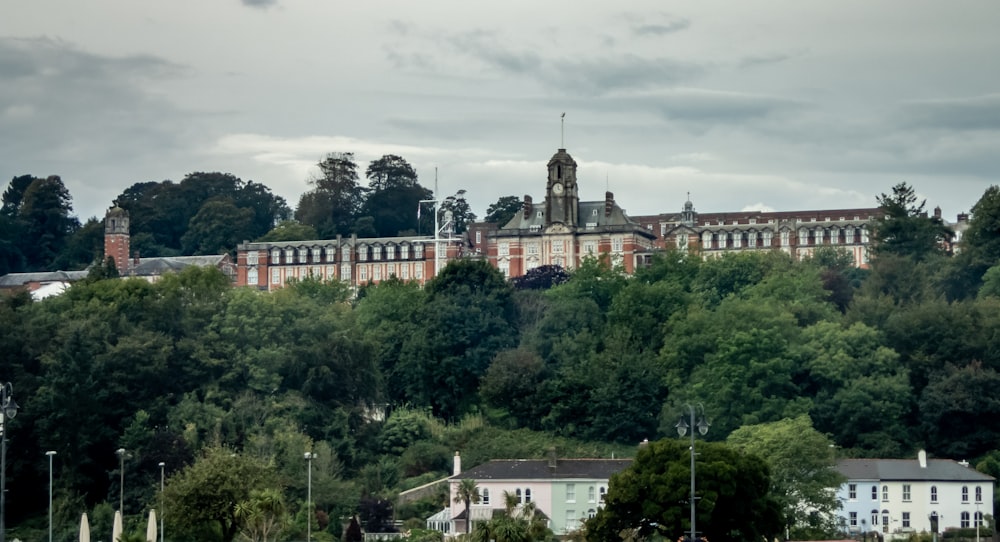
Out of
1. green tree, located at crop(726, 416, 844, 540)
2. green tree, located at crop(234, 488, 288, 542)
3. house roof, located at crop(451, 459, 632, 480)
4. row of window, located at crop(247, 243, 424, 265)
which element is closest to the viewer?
green tree, located at crop(234, 488, 288, 542)

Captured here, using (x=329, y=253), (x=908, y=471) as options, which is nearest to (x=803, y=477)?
(x=908, y=471)

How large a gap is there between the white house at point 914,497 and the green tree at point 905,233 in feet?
176

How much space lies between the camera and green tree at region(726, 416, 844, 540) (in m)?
86.7

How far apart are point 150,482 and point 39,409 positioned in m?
7.97

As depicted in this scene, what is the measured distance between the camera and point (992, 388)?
10544cm

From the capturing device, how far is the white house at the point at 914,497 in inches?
3716

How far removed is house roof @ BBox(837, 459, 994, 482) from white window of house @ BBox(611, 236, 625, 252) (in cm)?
7273

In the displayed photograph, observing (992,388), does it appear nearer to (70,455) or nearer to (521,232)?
(70,455)

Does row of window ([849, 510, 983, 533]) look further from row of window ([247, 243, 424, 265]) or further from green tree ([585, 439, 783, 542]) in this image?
row of window ([247, 243, 424, 265])

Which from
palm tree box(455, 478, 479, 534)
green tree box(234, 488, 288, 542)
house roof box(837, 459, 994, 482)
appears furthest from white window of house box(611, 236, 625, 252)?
green tree box(234, 488, 288, 542)

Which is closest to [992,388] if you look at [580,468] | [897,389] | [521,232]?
[897,389]

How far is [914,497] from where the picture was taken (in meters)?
95.4

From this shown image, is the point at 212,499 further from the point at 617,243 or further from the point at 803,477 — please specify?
the point at 617,243

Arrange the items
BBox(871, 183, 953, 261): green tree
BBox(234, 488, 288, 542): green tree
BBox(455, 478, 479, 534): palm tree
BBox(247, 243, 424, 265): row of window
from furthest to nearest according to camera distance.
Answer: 1. BBox(247, 243, 424, 265): row of window
2. BBox(871, 183, 953, 261): green tree
3. BBox(455, 478, 479, 534): palm tree
4. BBox(234, 488, 288, 542): green tree
